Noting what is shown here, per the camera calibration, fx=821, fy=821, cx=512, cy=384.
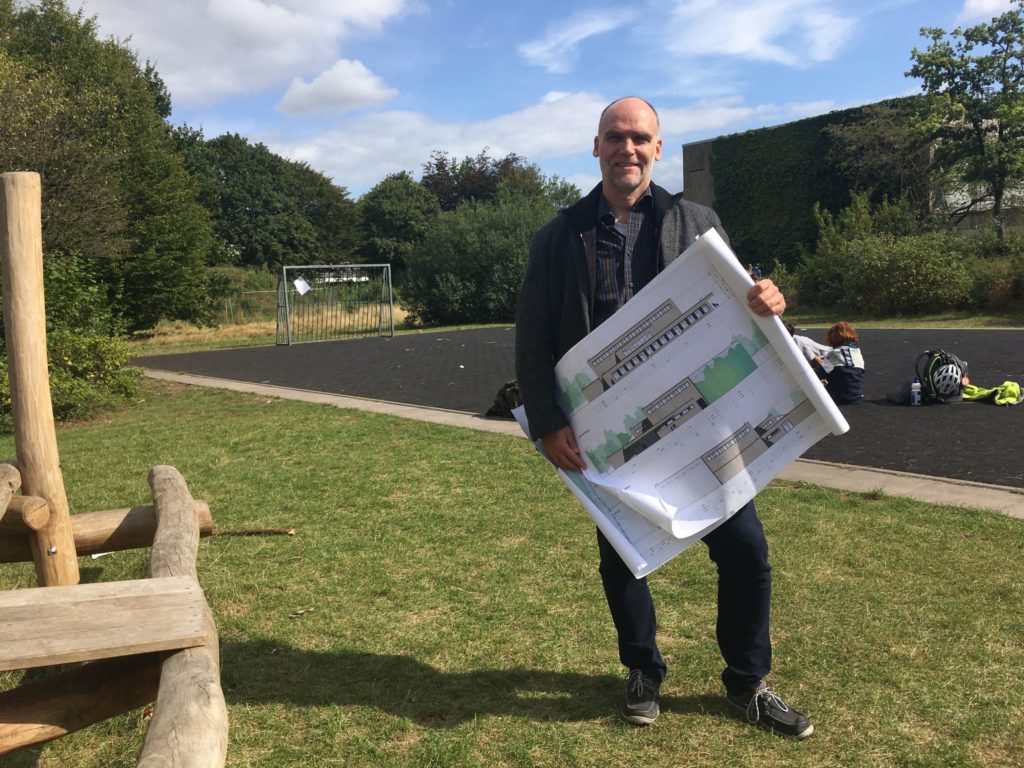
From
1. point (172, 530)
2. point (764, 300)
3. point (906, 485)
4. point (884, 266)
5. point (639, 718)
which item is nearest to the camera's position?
point (764, 300)

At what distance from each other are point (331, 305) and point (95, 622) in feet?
87.5

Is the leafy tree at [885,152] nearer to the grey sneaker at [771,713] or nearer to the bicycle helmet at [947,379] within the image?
the bicycle helmet at [947,379]

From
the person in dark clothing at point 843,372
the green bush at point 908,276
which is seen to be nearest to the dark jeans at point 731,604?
the person in dark clothing at point 843,372

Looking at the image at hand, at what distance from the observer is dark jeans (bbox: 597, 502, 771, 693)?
2.83 m

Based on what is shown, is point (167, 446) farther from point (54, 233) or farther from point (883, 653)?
point (54, 233)

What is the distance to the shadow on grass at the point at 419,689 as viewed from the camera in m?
3.12

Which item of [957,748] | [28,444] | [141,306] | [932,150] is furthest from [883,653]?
[932,150]

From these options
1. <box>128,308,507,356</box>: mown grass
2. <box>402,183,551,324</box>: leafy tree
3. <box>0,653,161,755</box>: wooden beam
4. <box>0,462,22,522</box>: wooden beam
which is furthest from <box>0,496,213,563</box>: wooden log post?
<box>402,183,551,324</box>: leafy tree

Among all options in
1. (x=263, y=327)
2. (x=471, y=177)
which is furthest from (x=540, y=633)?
(x=471, y=177)

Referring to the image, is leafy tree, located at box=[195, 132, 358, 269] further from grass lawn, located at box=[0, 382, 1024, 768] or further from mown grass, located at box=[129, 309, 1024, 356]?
grass lawn, located at box=[0, 382, 1024, 768]

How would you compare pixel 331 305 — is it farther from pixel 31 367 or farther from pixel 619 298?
pixel 619 298

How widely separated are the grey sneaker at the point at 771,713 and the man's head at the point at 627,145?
182 centimetres

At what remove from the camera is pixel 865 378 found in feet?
39.2

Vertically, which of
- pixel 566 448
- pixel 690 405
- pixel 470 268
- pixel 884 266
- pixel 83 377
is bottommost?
pixel 83 377
